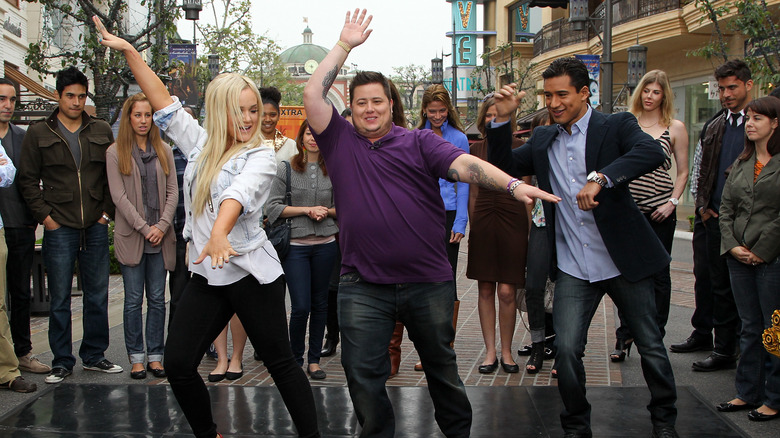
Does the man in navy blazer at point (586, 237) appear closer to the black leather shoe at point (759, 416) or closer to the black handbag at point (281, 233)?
the black leather shoe at point (759, 416)

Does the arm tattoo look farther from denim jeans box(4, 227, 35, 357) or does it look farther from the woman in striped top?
denim jeans box(4, 227, 35, 357)

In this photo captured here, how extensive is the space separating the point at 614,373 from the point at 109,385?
3889 millimetres

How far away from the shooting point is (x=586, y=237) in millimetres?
4449

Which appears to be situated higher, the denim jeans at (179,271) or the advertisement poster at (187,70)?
the advertisement poster at (187,70)

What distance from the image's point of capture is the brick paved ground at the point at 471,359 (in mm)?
6113

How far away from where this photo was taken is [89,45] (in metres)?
10.5

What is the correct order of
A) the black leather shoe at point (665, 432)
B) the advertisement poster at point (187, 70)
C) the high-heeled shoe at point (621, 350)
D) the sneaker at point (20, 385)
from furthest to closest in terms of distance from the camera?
the advertisement poster at point (187, 70) → the high-heeled shoe at point (621, 350) → the sneaker at point (20, 385) → the black leather shoe at point (665, 432)

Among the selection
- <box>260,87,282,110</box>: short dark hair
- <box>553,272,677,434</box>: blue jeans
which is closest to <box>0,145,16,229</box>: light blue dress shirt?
<box>260,87,282,110</box>: short dark hair

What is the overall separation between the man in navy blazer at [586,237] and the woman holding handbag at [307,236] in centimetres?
205

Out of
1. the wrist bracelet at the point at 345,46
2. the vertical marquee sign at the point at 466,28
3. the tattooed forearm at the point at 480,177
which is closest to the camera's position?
the tattooed forearm at the point at 480,177

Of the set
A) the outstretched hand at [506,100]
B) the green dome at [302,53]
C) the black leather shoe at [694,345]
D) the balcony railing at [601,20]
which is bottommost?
the black leather shoe at [694,345]

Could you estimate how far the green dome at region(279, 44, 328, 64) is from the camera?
156 metres

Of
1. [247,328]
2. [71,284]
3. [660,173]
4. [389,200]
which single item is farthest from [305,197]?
[660,173]

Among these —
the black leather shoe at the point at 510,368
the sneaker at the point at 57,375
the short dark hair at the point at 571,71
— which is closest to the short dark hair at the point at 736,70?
the short dark hair at the point at 571,71
